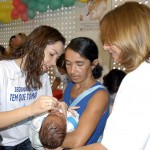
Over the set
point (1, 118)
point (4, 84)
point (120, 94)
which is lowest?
point (1, 118)

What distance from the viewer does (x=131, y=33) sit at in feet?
3.30

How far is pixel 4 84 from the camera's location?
1.47 meters

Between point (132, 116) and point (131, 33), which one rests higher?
point (131, 33)

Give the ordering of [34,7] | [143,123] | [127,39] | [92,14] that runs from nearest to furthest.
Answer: [143,123], [127,39], [92,14], [34,7]

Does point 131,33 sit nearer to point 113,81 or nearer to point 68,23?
point 113,81

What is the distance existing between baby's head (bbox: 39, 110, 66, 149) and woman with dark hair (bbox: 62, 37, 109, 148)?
36mm

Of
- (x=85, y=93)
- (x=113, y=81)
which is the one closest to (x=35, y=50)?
(x=85, y=93)

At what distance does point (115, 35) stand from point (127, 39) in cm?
6

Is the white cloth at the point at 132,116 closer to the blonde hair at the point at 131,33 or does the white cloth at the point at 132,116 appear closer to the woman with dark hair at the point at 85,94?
the blonde hair at the point at 131,33

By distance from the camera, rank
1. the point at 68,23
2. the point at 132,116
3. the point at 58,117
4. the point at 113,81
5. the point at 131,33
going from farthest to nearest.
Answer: the point at 68,23, the point at 113,81, the point at 58,117, the point at 131,33, the point at 132,116

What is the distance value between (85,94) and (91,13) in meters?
2.33

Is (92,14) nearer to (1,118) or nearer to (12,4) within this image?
(12,4)

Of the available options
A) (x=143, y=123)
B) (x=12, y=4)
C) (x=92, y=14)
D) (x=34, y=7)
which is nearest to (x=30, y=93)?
(x=143, y=123)

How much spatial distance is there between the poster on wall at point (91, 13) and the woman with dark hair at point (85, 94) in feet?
6.12
